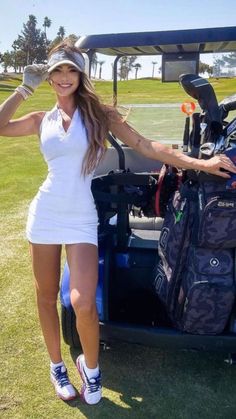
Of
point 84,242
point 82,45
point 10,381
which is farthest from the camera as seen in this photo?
point 10,381

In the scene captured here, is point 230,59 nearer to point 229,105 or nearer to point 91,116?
point 229,105

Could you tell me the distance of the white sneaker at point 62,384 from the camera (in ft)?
7.55

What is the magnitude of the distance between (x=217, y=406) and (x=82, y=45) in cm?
176

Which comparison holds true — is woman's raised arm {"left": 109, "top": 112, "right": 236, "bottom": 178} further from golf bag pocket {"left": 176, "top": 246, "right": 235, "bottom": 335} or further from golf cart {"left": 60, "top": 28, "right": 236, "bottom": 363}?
golf bag pocket {"left": 176, "top": 246, "right": 235, "bottom": 335}

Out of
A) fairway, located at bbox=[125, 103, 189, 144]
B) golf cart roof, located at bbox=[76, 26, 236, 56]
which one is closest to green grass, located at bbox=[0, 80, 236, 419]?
golf cart roof, located at bbox=[76, 26, 236, 56]

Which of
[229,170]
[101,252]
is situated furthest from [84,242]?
[229,170]

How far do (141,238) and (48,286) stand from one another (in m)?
0.59

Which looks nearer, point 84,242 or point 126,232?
point 84,242

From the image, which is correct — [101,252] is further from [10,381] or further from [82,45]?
[82,45]

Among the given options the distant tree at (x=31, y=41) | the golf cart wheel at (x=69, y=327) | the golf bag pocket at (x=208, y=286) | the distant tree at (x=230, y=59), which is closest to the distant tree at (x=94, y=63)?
the distant tree at (x=230, y=59)

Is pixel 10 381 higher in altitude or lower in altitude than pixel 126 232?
lower

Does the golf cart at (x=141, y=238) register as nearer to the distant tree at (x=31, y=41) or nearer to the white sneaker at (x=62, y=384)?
the white sneaker at (x=62, y=384)

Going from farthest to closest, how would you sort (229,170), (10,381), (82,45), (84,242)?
(10,381) → (82,45) → (84,242) → (229,170)

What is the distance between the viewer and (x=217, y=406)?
7.44 ft
